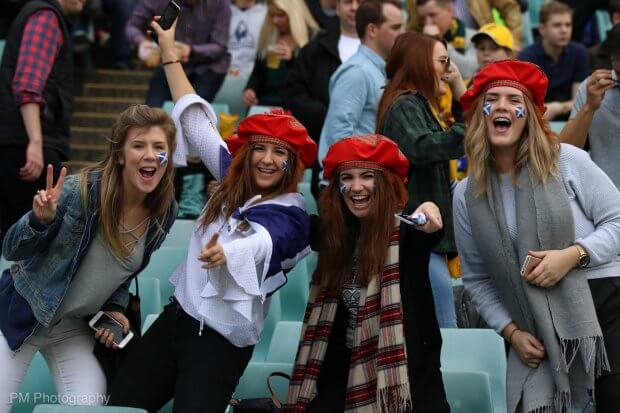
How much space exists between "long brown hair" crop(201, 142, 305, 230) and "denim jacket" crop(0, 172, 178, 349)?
0.41 meters

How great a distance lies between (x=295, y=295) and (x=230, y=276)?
1.65 m

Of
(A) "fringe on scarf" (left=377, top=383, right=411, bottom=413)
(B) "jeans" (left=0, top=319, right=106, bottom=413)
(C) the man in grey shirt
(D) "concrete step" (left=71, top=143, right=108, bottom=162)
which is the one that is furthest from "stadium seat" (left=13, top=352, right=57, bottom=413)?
(D) "concrete step" (left=71, top=143, right=108, bottom=162)

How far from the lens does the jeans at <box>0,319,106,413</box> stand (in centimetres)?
415

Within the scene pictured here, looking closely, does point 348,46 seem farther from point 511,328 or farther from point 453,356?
point 511,328

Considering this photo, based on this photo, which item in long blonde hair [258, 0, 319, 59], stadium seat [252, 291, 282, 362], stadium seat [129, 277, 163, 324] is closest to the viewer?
stadium seat [129, 277, 163, 324]

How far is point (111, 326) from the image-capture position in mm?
4258

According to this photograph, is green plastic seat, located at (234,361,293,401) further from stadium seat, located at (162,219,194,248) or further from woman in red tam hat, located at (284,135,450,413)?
stadium seat, located at (162,219,194,248)

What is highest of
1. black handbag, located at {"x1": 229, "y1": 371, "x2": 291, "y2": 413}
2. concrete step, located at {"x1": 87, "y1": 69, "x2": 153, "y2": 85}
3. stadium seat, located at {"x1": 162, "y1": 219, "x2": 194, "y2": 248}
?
concrete step, located at {"x1": 87, "y1": 69, "x2": 153, "y2": 85}

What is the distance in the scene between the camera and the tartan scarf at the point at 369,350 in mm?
3918

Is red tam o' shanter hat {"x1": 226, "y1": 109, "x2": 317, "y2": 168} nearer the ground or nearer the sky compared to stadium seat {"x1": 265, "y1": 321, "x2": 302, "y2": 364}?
nearer the sky

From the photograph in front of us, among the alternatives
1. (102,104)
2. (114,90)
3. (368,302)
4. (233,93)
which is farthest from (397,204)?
(114,90)

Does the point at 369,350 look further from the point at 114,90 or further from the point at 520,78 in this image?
the point at 114,90

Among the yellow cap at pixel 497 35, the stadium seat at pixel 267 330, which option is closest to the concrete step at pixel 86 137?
the yellow cap at pixel 497 35

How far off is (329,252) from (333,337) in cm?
30
